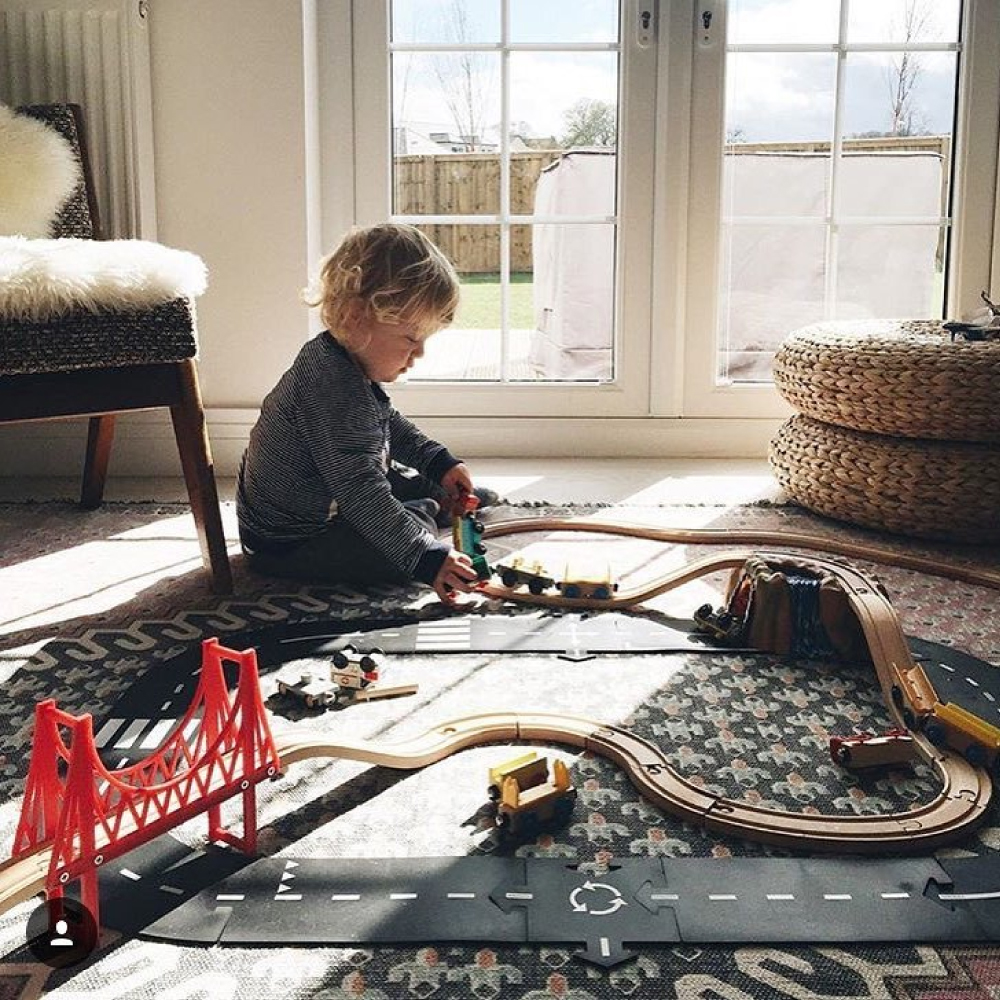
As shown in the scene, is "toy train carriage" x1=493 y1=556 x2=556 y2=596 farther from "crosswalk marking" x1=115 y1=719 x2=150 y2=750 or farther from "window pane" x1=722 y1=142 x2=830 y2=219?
"window pane" x1=722 y1=142 x2=830 y2=219

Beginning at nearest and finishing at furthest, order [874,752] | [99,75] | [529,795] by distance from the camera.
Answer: [529,795] → [874,752] → [99,75]

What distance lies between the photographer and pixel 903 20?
2.56 metres

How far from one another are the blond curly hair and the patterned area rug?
1.22 ft

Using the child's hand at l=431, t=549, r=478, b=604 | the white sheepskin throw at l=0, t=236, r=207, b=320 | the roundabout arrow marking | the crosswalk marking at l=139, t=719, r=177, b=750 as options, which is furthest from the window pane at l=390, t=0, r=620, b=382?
the roundabout arrow marking

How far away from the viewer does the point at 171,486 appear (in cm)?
239

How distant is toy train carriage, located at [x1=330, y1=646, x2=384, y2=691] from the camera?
1.33 metres

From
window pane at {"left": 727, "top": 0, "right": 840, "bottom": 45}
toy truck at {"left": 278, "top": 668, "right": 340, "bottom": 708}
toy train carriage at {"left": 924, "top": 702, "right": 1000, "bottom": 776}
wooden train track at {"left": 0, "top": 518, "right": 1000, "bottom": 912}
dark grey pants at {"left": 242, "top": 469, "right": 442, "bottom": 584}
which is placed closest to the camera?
wooden train track at {"left": 0, "top": 518, "right": 1000, "bottom": 912}

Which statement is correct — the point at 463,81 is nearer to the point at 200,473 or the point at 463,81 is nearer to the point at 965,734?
the point at 200,473

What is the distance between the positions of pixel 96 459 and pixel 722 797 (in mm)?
1409

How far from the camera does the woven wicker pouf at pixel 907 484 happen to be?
75.7 inches

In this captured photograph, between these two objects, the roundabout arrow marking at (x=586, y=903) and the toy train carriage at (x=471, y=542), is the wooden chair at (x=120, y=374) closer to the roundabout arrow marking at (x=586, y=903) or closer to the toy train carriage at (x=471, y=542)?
the toy train carriage at (x=471, y=542)

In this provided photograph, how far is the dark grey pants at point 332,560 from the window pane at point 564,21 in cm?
122

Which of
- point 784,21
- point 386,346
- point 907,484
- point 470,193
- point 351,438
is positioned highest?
point 784,21

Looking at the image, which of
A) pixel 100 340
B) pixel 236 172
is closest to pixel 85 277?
pixel 100 340
